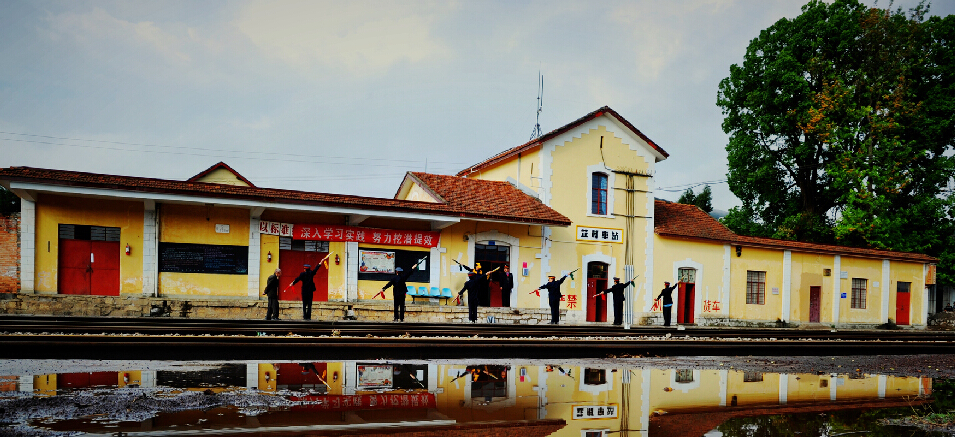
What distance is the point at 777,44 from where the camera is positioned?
106 ft

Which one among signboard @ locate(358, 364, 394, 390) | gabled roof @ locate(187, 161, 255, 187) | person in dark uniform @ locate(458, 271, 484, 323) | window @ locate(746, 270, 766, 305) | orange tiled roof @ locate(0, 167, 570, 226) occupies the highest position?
gabled roof @ locate(187, 161, 255, 187)

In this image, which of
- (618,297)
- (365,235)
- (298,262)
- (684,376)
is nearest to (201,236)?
(298,262)

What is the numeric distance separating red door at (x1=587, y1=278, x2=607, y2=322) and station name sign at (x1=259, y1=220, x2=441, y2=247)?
6.41 meters

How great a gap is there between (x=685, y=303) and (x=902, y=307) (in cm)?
1167

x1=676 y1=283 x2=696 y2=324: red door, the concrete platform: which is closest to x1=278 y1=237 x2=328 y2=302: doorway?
the concrete platform

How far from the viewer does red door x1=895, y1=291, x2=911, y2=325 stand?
29659mm

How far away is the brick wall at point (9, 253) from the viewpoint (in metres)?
16.8

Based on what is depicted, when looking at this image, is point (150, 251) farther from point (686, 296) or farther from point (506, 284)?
point (686, 296)

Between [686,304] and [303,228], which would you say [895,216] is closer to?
[686,304]

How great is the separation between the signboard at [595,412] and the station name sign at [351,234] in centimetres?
1496

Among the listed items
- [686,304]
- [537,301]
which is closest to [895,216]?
[686,304]

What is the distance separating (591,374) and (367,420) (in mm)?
3935

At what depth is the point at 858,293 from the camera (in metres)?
28.8

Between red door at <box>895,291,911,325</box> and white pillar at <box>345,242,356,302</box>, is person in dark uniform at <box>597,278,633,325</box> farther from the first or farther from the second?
red door at <box>895,291,911,325</box>
